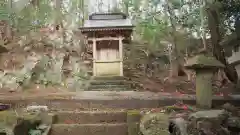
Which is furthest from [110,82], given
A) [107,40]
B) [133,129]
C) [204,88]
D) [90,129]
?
[133,129]

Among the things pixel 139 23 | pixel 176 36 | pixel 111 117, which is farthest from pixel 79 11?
pixel 111 117

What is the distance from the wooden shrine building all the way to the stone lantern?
388 inches

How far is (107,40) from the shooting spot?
19.7 meters

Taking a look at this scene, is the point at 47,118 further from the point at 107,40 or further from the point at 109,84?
the point at 107,40

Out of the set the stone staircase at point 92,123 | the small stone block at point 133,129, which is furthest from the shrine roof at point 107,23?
→ the small stone block at point 133,129

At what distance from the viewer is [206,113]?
24.9ft

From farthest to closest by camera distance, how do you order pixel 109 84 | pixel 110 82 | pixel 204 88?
pixel 110 82 → pixel 109 84 → pixel 204 88

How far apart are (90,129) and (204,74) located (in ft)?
13.5

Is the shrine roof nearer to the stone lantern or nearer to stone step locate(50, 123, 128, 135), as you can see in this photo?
the stone lantern

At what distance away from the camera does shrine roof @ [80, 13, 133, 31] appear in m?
18.4

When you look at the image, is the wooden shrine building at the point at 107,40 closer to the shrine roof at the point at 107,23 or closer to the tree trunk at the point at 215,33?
the shrine roof at the point at 107,23

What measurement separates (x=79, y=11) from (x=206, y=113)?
24.9 metres

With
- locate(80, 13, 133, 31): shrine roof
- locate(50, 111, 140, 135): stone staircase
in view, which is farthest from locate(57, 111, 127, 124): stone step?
locate(80, 13, 133, 31): shrine roof

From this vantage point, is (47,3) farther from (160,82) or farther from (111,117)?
(111,117)
